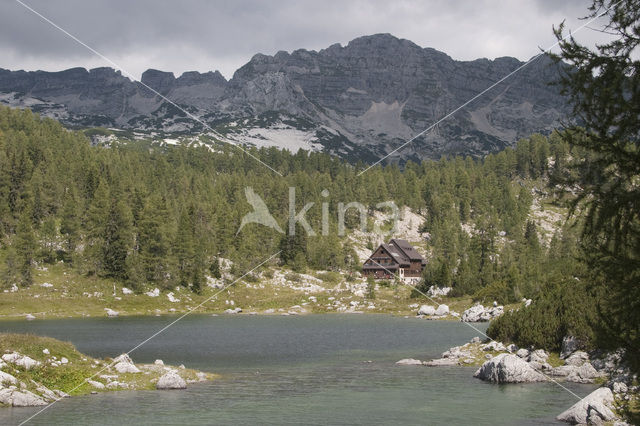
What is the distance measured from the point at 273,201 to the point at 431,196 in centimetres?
5005

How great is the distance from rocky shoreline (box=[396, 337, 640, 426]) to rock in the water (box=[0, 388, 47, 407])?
81.9 ft

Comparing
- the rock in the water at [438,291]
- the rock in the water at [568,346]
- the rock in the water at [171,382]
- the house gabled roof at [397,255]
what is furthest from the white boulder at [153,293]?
the rock in the water at [568,346]

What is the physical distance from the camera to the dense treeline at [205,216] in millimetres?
105312

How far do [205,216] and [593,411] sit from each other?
384 feet

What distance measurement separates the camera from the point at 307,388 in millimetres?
36844

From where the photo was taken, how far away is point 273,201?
164 meters

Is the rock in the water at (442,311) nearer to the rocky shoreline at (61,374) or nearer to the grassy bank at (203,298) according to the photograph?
the grassy bank at (203,298)

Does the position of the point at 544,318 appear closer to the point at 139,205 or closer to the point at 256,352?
the point at 256,352

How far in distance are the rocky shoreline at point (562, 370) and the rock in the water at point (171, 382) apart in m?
16.7

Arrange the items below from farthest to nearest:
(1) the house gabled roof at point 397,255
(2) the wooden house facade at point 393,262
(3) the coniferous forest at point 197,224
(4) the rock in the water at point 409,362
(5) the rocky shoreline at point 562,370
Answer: (1) the house gabled roof at point 397,255
(2) the wooden house facade at point 393,262
(3) the coniferous forest at point 197,224
(4) the rock in the water at point 409,362
(5) the rocky shoreline at point 562,370

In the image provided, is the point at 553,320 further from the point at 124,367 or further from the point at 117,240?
the point at 117,240

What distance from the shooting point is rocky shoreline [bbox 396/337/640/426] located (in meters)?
27.5

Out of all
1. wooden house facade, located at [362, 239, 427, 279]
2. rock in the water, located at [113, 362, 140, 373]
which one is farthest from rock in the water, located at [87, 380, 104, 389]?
wooden house facade, located at [362, 239, 427, 279]

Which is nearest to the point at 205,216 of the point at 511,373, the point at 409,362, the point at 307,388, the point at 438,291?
the point at 438,291
